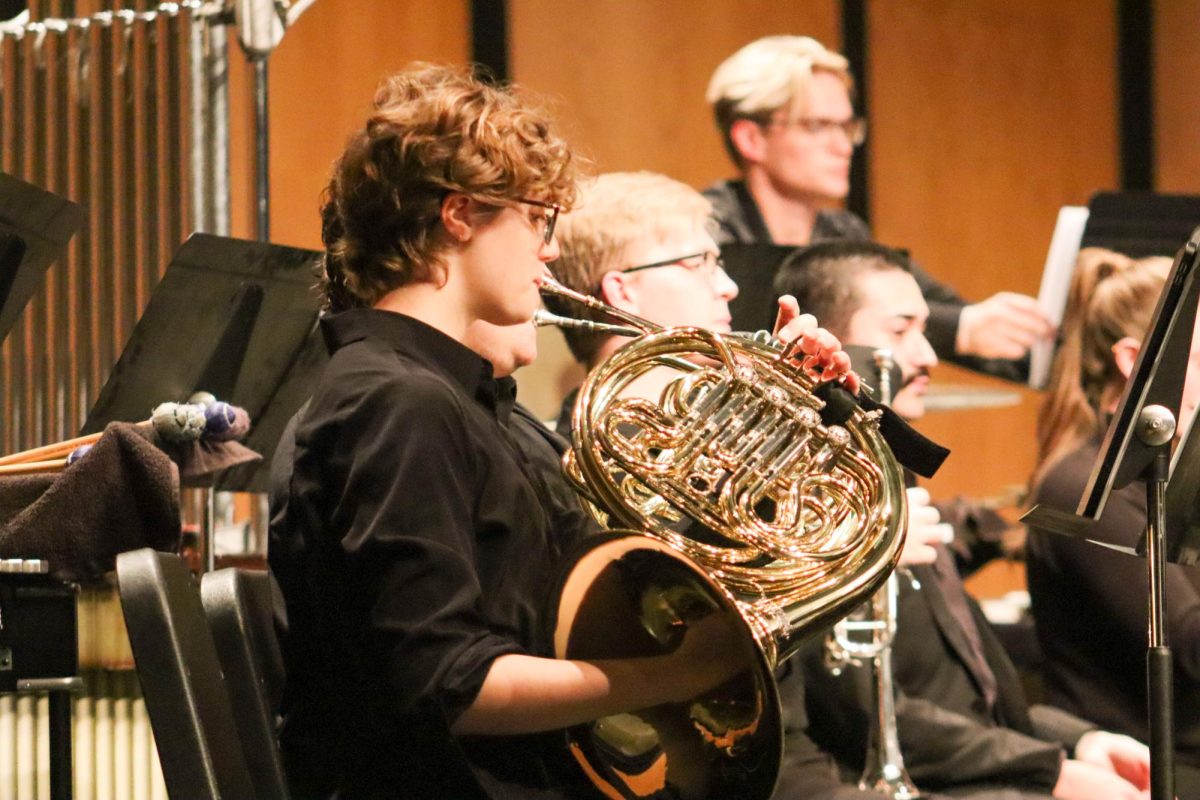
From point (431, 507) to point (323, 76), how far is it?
146 inches

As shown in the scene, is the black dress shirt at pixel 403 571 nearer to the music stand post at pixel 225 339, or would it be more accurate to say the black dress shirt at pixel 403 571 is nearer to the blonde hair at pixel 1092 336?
the music stand post at pixel 225 339

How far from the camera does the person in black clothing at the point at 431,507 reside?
5.41 ft

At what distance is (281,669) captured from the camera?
1.99 metres

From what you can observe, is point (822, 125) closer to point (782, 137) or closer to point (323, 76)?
point (782, 137)

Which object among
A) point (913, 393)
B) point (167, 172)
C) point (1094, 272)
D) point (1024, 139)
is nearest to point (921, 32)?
point (1024, 139)

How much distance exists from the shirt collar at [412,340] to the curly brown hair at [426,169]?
0.24ft

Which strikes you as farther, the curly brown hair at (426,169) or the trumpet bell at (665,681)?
the curly brown hair at (426,169)

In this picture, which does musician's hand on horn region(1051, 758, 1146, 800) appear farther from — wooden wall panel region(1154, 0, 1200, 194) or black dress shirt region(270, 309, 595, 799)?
wooden wall panel region(1154, 0, 1200, 194)

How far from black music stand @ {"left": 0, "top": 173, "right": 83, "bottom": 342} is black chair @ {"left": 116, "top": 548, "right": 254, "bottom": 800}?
29.8 inches

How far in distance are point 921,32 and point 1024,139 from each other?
645 millimetres

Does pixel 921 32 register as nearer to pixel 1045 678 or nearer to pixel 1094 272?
pixel 1094 272

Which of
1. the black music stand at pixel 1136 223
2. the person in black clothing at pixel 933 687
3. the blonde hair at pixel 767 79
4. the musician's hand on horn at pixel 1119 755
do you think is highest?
the blonde hair at pixel 767 79

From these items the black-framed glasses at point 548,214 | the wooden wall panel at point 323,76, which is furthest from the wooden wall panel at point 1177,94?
the black-framed glasses at point 548,214

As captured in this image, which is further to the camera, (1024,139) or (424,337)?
(1024,139)
